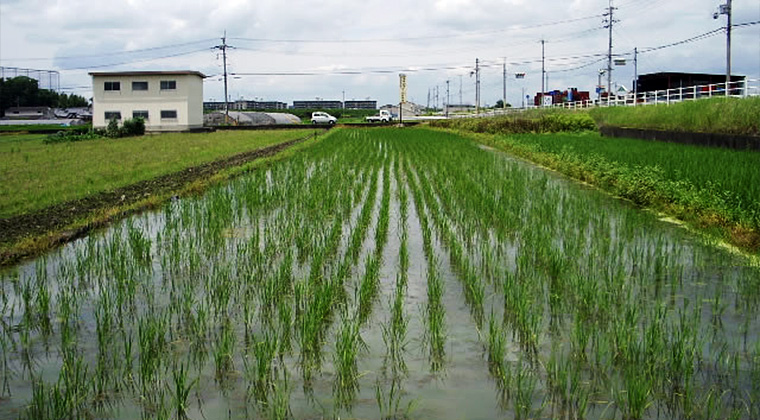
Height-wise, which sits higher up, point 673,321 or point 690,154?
point 690,154

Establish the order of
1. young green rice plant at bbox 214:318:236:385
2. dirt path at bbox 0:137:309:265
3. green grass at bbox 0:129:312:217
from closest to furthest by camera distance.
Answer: young green rice plant at bbox 214:318:236:385
dirt path at bbox 0:137:309:265
green grass at bbox 0:129:312:217

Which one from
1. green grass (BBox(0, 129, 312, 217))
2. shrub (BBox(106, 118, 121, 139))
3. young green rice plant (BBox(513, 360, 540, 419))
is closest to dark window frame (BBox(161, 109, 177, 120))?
shrub (BBox(106, 118, 121, 139))

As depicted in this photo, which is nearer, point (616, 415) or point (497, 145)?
point (616, 415)

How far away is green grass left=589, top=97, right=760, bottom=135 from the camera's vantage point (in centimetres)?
1620

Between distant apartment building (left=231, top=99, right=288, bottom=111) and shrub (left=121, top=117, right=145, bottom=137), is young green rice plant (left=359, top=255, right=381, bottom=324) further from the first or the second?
distant apartment building (left=231, top=99, right=288, bottom=111)

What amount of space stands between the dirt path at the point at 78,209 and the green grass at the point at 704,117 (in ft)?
39.5

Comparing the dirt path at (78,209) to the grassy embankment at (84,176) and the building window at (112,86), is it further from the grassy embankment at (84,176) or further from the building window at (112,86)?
the building window at (112,86)

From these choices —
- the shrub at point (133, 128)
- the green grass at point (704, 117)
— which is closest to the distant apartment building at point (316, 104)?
the shrub at point (133, 128)

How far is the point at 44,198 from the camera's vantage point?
34.4ft

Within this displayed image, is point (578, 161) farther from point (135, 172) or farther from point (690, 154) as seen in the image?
point (135, 172)

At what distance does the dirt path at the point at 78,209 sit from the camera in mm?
7652

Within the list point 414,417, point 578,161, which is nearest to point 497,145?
point 578,161

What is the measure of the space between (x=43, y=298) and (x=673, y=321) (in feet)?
13.8

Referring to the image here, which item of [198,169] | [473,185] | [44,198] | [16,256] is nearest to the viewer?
[16,256]
